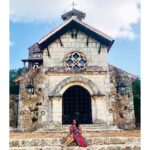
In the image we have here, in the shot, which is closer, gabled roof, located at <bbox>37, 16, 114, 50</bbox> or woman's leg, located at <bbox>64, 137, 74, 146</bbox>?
woman's leg, located at <bbox>64, 137, 74, 146</bbox>

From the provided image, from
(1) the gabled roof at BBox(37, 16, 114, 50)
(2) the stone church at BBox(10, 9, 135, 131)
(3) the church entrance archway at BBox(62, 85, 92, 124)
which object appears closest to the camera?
(2) the stone church at BBox(10, 9, 135, 131)

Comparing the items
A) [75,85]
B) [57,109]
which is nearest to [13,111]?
[57,109]

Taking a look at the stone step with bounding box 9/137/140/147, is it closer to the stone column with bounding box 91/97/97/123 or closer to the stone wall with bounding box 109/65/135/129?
the stone wall with bounding box 109/65/135/129

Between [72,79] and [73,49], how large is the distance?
147 cm

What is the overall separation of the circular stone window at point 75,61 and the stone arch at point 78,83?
0.53 m

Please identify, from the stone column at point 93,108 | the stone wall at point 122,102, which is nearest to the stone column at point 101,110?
the stone column at point 93,108

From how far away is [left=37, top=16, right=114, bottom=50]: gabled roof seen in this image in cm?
1584

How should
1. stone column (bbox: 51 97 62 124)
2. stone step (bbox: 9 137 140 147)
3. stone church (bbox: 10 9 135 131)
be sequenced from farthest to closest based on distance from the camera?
stone church (bbox: 10 9 135 131) < stone column (bbox: 51 97 62 124) < stone step (bbox: 9 137 140 147)

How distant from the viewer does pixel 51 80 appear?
15914 mm

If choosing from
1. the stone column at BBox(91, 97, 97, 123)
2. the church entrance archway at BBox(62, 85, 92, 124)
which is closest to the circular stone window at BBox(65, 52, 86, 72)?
the church entrance archway at BBox(62, 85, 92, 124)

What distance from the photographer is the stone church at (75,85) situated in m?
15.6

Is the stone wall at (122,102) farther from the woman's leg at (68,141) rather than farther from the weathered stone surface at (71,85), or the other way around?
the woman's leg at (68,141)
